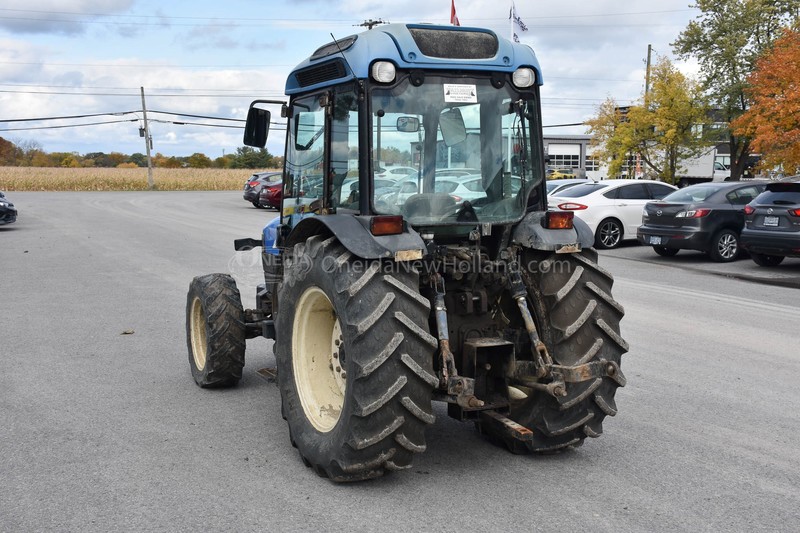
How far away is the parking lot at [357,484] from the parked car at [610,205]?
26.5 feet

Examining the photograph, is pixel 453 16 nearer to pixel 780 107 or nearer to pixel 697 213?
pixel 697 213

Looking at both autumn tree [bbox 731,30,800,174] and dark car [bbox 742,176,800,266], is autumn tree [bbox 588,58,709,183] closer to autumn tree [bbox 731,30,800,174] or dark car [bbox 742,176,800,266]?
autumn tree [bbox 731,30,800,174]

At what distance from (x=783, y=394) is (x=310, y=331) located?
156 inches

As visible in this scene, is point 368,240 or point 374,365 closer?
point 374,365

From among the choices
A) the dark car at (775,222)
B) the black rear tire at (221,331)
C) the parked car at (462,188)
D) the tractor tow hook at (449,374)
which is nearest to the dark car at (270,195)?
the dark car at (775,222)

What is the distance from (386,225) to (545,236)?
105 cm

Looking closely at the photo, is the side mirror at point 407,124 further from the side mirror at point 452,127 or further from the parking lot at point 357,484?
the parking lot at point 357,484

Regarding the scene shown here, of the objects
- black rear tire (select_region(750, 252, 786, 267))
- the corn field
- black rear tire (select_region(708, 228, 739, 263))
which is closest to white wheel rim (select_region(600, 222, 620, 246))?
black rear tire (select_region(708, 228, 739, 263))

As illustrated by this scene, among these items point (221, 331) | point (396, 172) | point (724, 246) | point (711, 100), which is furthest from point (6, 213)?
point (711, 100)

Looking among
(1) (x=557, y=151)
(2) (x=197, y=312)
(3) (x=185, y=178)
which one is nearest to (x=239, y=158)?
(3) (x=185, y=178)

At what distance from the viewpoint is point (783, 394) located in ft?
20.3

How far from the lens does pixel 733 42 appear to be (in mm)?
35562

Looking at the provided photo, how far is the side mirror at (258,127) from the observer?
218 inches

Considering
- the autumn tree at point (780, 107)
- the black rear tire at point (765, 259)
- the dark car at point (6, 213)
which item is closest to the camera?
the black rear tire at point (765, 259)
